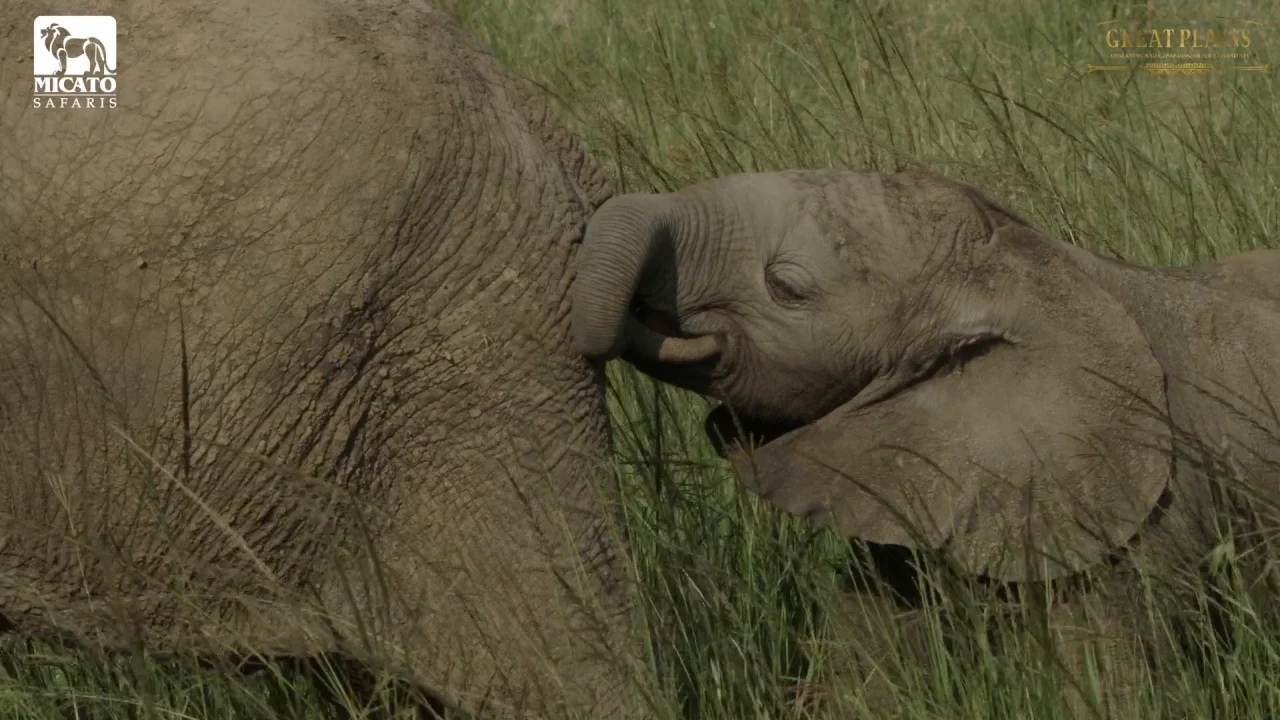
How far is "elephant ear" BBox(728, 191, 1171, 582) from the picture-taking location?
10.5 feet

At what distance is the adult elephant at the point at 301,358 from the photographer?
2689mm

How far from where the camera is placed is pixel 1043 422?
325 centimetres

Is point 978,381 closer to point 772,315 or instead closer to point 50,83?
point 772,315

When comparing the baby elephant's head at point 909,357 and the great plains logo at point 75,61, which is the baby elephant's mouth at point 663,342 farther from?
the great plains logo at point 75,61

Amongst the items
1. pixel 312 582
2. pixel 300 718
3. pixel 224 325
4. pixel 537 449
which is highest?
pixel 224 325

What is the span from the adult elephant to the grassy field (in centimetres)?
18

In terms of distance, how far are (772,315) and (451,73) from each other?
0.70 metres

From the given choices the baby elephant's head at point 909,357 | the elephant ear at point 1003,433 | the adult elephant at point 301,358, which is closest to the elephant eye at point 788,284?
the baby elephant's head at point 909,357

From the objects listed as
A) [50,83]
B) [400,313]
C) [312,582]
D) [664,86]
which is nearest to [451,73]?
[400,313]

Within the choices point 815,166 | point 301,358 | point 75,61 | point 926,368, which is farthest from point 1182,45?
point 75,61

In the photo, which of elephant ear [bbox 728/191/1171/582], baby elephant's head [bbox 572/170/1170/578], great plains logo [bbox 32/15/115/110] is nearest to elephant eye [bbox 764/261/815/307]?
baby elephant's head [bbox 572/170/1170/578]

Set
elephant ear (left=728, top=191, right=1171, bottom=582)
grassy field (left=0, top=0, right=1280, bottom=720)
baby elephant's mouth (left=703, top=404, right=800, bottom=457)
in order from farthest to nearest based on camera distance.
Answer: baby elephant's mouth (left=703, top=404, right=800, bottom=457) → elephant ear (left=728, top=191, right=1171, bottom=582) → grassy field (left=0, top=0, right=1280, bottom=720)

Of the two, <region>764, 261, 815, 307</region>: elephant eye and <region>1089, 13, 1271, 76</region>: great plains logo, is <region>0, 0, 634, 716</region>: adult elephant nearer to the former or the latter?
<region>764, 261, 815, 307</region>: elephant eye

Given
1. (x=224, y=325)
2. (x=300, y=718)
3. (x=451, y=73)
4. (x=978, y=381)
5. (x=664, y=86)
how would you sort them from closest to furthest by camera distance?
(x=224, y=325) < (x=451, y=73) < (x=300, y=718) < (x=978, y=381) < (x=664, y=86)
